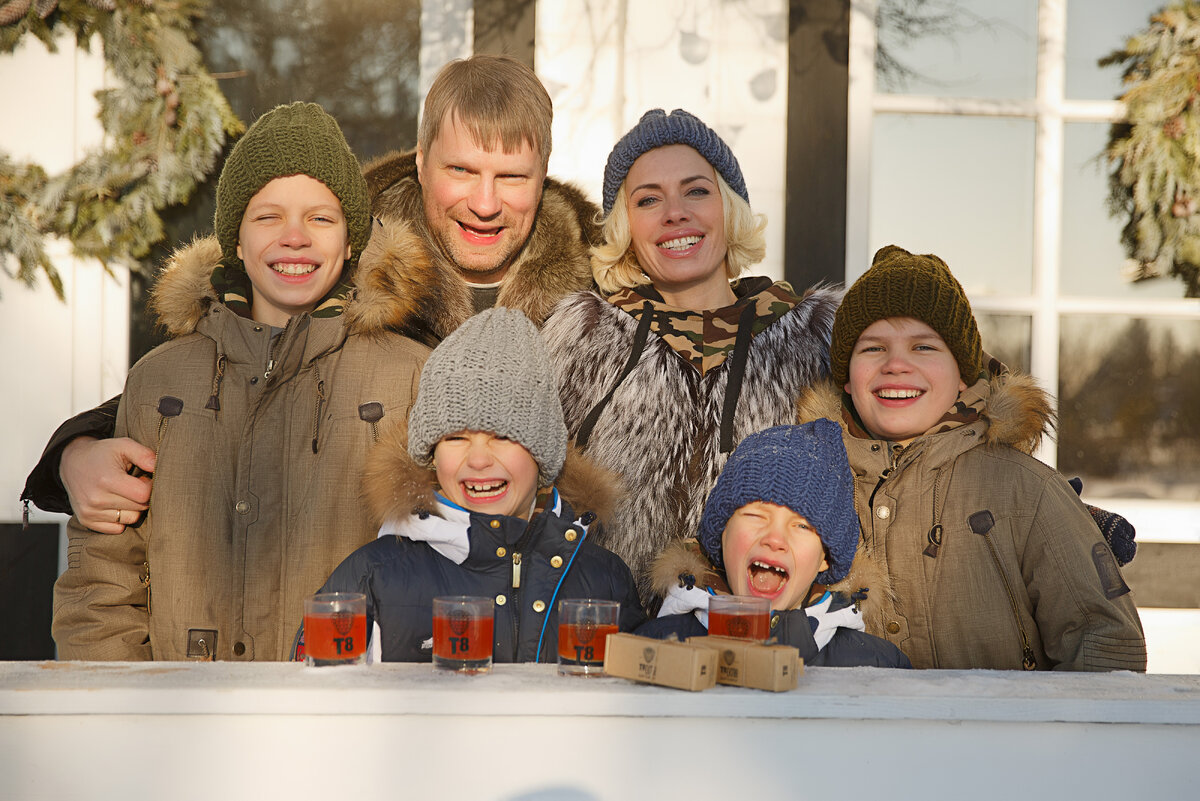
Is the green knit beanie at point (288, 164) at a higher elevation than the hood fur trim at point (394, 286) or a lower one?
higher

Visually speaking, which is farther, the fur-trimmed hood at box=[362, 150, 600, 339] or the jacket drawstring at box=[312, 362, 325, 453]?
the fur-trimmed hood at box=[362, 150, 600, 339]

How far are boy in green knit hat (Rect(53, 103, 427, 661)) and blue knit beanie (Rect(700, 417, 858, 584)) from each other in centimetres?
83

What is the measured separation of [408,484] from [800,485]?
82cm

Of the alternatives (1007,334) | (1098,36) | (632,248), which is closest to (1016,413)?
(632,248)

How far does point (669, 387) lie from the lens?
2.67 m

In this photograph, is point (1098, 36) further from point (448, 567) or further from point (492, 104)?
point (448, 567)

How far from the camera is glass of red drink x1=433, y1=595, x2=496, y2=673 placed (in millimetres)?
1598

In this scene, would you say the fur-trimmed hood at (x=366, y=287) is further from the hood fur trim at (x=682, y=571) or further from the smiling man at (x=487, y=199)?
the hood fur trim at (x=682, y=571)

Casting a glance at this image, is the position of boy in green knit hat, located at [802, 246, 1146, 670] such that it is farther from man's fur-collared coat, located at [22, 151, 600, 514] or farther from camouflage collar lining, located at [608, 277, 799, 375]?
man's fur-collared coat, located at [22, 151, 600, 514]

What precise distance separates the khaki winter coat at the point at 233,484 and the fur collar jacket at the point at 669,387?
0.51 meters

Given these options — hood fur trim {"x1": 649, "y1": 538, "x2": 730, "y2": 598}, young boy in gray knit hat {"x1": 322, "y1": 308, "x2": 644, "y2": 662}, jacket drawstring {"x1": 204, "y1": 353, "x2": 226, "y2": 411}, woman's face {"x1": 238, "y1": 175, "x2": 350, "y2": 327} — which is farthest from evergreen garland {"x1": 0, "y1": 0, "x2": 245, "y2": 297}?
hood fur trim {"x1": 649, "y1": 538, "x2": 730, "y2": 598}

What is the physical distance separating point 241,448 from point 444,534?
62 cm

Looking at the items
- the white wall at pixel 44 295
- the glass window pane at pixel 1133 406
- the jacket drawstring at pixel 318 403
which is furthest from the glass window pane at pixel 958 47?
the white wall at pixel 44 295

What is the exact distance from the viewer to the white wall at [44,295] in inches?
155
